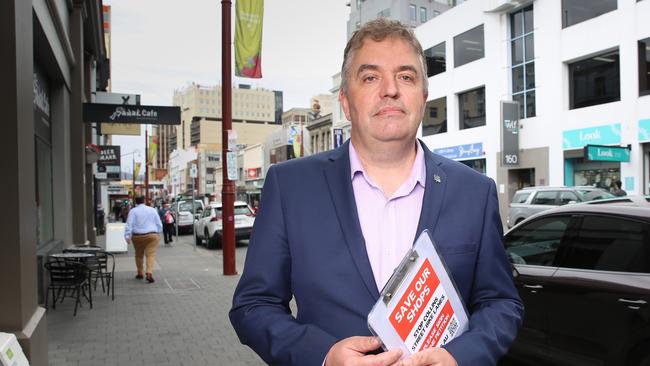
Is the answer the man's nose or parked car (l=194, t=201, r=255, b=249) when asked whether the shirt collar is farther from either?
parked car (l=194, t=201, r=255, b=249)

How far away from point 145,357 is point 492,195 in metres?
4.79

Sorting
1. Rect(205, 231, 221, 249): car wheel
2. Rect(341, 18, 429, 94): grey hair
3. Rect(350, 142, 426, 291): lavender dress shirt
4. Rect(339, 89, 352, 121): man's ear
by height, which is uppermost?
Rect(341, 18, 429, 94): grey hair

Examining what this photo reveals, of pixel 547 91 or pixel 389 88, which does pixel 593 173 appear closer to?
pixel 547 91

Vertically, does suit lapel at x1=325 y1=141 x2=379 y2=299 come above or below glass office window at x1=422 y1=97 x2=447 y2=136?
below

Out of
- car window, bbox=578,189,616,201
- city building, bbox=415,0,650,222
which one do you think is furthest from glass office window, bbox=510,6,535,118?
car window, bbox=578,189,616,201

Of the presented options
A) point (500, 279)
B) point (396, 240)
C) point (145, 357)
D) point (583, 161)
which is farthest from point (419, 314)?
point (583, 161)

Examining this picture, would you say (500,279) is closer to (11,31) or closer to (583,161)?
(11,31)

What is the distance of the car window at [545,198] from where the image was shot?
60.6 ft

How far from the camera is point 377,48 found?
1.91 meters

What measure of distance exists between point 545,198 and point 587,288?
52.6 ft

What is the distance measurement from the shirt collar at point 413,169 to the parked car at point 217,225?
18.2 metres

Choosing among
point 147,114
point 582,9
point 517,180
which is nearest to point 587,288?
point 147,114

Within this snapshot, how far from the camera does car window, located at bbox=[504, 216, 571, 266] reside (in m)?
4.61

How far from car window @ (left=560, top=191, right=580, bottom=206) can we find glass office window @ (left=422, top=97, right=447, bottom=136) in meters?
16.4
